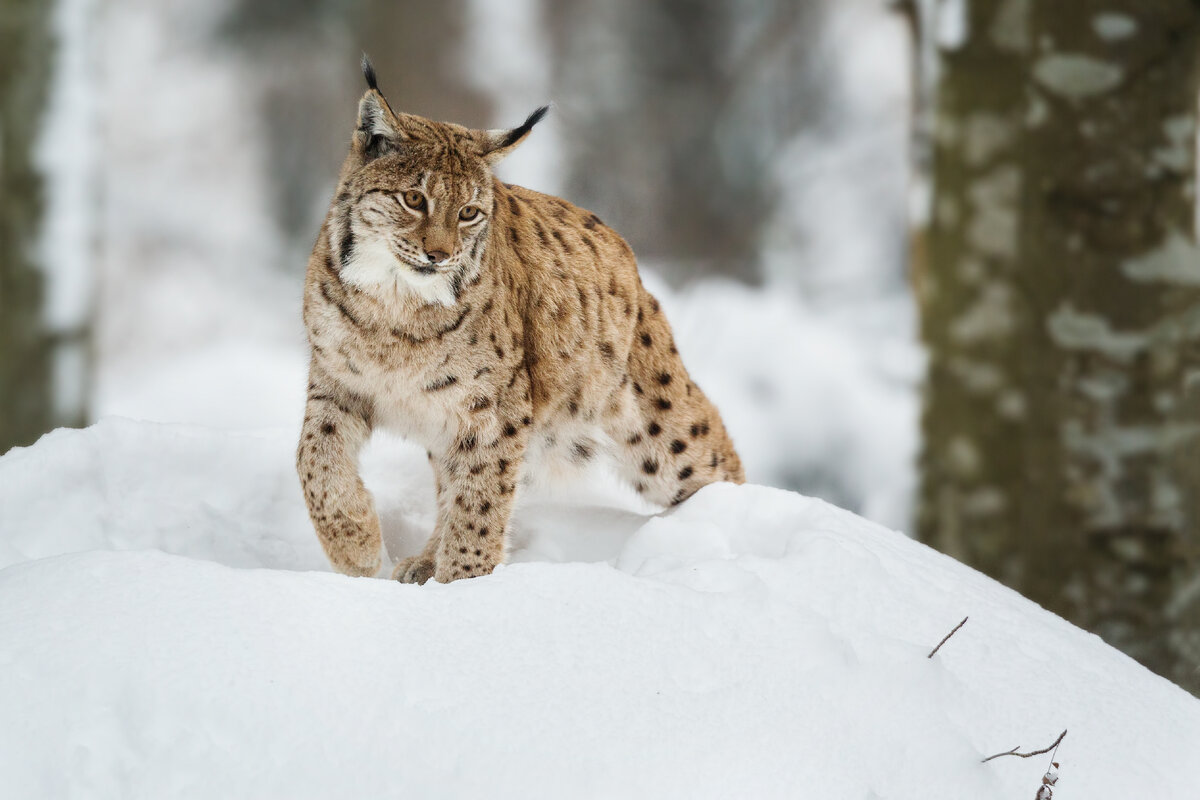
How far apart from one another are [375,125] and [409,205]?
0.81ft

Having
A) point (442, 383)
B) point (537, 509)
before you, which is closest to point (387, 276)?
point (442, 383)

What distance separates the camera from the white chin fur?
3.27 m

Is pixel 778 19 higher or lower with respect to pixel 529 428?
higher

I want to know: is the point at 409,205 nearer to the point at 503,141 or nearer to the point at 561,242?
the point at 503,141

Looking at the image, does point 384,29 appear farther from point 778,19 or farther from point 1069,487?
point 1069,487

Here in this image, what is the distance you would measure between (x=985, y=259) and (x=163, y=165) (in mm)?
6035

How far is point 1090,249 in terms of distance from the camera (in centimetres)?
365

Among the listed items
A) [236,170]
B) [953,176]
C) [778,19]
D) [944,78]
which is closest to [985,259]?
[953,176]

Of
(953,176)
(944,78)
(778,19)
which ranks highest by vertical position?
(778,19)

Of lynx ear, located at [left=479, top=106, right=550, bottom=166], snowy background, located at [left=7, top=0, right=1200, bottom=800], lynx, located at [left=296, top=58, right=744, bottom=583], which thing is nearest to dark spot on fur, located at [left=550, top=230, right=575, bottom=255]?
lynx, located at [left=296, top=58, right=744, bottom=583]

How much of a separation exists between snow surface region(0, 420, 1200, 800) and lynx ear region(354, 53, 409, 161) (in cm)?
138

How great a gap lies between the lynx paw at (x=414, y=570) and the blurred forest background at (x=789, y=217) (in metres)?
1.63

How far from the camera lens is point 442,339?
11.0ft

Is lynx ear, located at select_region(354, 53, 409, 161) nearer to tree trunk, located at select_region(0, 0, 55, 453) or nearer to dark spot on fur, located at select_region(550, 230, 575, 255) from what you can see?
dark spot on fur, located at select_region(550, 230, 575, 255)
